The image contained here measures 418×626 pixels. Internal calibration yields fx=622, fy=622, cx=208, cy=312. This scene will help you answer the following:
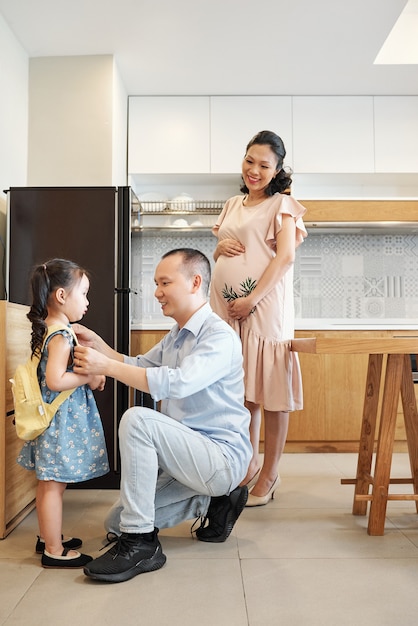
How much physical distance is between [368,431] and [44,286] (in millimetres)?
1303

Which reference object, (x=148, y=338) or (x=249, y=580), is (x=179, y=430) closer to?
(x=249, y=580)

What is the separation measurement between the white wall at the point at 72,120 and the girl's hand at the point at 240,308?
5.35 feet

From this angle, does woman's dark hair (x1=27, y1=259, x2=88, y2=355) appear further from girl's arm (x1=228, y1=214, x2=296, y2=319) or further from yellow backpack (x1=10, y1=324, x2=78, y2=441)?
girl's arm (x1=228, y1=214, x2=296, y2=319)

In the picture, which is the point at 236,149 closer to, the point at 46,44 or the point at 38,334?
the point at 46,44

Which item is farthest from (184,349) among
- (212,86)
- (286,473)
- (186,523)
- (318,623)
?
(212,86)

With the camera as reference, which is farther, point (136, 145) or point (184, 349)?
point (136, 145)

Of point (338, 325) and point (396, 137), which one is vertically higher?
point (396, 137)

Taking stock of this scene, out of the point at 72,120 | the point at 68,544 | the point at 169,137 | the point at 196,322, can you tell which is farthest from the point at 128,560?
the point at 169,137

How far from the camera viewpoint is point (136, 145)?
4312mm

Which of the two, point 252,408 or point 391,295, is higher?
point 391,295

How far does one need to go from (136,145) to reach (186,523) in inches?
113

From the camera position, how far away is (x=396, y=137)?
14.3 feet

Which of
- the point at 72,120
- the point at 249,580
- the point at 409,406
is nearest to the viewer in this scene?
the point at 249,580

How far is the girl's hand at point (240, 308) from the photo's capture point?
241 cm
